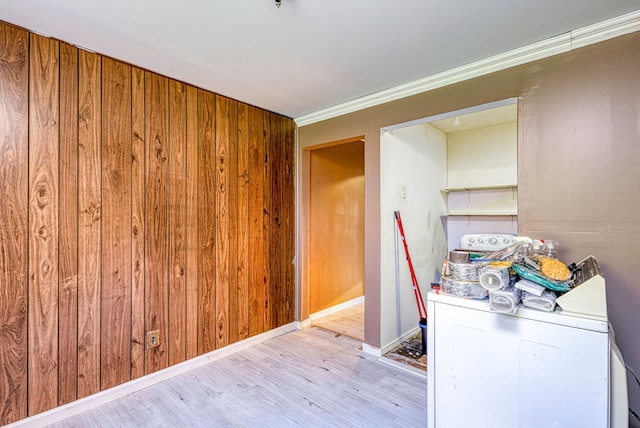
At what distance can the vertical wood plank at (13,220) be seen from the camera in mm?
1740

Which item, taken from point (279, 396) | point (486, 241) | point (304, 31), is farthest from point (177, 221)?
point (486, 241)

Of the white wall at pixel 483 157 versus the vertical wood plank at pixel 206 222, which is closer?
the vertical wood plank at pixel 206 222

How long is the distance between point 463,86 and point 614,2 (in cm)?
84

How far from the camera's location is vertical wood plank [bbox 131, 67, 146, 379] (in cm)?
223

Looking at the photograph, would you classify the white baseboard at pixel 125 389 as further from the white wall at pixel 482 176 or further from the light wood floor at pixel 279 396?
the white wall at pixel 482 176

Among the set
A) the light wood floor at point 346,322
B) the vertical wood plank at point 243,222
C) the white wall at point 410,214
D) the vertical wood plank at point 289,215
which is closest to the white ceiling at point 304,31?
the vertical wood plank at point 243,222

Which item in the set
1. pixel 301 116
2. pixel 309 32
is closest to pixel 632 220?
pixel 309 32

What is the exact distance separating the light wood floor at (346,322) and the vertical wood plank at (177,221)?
160cm

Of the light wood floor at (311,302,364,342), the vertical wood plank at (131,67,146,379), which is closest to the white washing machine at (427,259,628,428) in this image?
the light wood floor at (311,302,364,342)

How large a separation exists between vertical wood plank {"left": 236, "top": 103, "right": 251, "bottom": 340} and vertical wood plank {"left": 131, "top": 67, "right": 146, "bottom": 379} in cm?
83

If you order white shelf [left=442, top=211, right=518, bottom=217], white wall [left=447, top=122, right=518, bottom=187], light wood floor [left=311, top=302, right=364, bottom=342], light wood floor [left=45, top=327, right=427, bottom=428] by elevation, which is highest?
white wall [left=447, top=122, right=518, bottom=187]

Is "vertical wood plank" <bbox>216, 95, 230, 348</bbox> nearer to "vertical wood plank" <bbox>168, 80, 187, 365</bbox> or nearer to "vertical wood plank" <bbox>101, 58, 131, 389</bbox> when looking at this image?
"vertical wood plank" <bbox>168, 80, 187, 365</bbox>

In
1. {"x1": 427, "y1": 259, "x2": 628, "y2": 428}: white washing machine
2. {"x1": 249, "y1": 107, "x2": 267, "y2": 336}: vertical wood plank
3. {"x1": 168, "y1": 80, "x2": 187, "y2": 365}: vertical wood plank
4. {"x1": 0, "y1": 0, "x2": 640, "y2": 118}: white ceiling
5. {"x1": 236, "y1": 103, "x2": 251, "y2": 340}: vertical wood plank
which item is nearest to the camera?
{"x1": 427, "y1": 259, "x2": 628, "y2": 428}: white washing machine

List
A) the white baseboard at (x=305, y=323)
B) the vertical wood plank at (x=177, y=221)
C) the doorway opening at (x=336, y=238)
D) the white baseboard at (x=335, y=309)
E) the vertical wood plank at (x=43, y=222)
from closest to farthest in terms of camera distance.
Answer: the vertical wood plank at (x=43, y=222) → the vertical wood plank at (x=177, y=221) → the white baseboard at (x=305, y=323) → the doorway opening at (x=336, y=238) → the white baseboard at (x=335, y=309)
